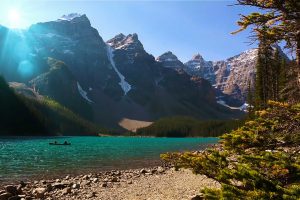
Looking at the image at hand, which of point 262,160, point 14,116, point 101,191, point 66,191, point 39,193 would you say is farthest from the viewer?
point 14,116

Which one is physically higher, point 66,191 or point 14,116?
point 14,116

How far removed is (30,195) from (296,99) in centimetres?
1705

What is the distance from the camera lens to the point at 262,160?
25.5ft

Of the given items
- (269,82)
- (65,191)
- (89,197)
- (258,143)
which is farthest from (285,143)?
(269,82)

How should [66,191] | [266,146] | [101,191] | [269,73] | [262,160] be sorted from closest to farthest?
1. [262,160]
2. [266,146]
3. [66,191]
4. [101,191]
5. [269,73]

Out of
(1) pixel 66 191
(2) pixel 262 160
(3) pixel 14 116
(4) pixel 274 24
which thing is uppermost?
(3) pixel 14 116

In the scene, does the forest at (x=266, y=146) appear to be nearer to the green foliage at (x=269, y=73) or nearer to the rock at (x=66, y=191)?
the rock at (x=66, y=191)

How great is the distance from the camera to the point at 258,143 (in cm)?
830

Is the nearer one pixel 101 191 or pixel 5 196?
pixel 5 196

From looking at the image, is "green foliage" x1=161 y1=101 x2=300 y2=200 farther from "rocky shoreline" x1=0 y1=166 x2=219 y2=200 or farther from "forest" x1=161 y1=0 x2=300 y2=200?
"rocky shoreline" x1=0 y1=166 x2=219 y2=200

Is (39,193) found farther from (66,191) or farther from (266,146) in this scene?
(266,146)

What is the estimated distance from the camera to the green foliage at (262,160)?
23.7 ft

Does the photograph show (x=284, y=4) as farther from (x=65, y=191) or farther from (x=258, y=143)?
(x=65, y=191)

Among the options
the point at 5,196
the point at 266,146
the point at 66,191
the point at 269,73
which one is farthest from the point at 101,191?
the point at 269,73
